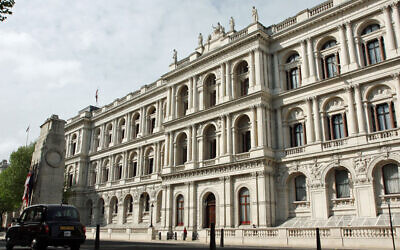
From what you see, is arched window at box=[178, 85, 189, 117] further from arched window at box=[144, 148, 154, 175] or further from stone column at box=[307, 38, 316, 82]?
stone column at box=[307, 38, 316, 82]

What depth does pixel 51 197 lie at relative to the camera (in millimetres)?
24578

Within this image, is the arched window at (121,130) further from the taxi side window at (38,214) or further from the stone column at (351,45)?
the taxi side window at (38,214)

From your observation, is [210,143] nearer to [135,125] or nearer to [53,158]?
[53,158]

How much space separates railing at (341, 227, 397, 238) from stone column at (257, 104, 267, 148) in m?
10.8

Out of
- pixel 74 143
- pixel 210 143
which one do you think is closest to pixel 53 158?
pixel 210 143

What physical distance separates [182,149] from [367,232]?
22813 mm

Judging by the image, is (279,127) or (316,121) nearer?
(316,121)

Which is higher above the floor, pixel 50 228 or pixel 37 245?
pixel 50 228

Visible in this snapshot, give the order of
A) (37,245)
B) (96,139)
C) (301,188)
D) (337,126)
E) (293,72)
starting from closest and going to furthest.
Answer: (37,245) → (337,126) → (301,188) → (293,72) → (96,139)

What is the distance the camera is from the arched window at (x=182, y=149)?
40.1 m

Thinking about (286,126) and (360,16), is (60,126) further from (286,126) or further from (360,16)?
(360,16)

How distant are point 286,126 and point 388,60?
31.8ft

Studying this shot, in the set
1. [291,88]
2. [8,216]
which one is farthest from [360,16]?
[8,216]

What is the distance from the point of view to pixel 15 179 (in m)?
51.2
